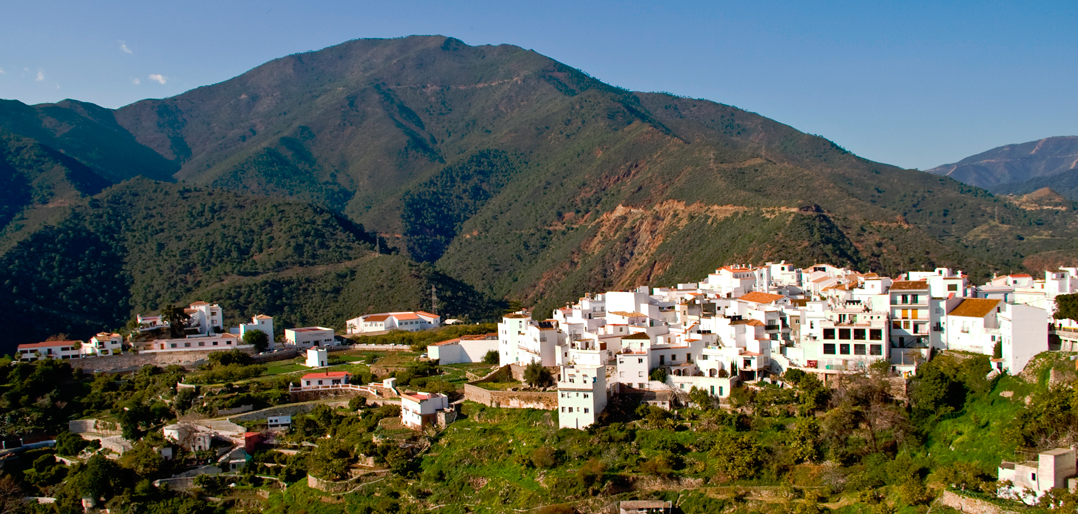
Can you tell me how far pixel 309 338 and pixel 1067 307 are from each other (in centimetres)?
4309

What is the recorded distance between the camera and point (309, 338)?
56125mm

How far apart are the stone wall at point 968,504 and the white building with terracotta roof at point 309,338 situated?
41.3 m

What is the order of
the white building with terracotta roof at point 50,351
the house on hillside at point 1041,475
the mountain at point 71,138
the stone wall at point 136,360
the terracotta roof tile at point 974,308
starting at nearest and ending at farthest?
1. the house on hillside at point 1041,475
2. the terracotta roof tile at point 974,308
3. the stone wall at point 136,360
4. the white building with terracotta roof at point 50,351
5. the mountain at point 71,138

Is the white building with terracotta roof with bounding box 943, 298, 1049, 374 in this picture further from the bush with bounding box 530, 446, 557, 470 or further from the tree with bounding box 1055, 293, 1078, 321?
the bush with bounding box 530, 446, 557, 470

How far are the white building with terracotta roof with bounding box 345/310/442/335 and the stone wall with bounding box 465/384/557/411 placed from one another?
86.9 ft

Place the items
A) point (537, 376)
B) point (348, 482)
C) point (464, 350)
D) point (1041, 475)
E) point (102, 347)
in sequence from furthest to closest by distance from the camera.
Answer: point (102, 347) → point (464, 350) → point (537, 376) → point (348, 482) → point (1041, 475)

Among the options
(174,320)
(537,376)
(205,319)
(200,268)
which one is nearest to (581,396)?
(537,376)

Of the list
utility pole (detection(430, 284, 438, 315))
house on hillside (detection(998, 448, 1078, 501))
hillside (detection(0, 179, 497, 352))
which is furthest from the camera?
hillside (detection(0, 179, 497, 352))

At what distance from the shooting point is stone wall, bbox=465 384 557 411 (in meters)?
35.3

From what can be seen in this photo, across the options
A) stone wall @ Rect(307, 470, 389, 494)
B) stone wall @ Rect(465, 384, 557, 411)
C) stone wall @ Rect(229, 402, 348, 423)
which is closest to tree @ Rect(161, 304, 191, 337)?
stone wall @ Rect(229, 402, 348, 423)

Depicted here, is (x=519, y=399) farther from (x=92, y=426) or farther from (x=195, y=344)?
(x=195, y=344)

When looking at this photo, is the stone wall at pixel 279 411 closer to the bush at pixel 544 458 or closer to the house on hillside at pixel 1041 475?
the bush at pixel 544 458

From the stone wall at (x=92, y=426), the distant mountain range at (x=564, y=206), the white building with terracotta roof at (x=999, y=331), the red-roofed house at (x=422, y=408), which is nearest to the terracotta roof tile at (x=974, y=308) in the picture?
the white building with terracotta roof at (x=999, y=331)

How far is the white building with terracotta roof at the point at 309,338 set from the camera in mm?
55812
